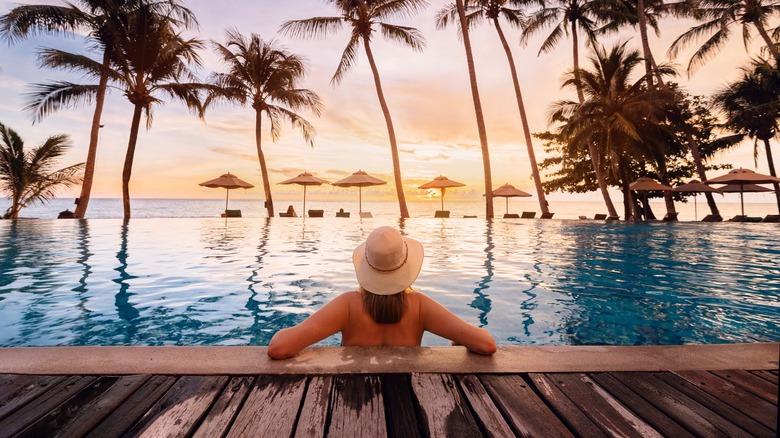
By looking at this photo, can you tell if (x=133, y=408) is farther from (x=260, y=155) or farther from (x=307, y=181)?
(x=307, y=181)

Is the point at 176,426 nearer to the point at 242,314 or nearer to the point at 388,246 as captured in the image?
the point at 388,246

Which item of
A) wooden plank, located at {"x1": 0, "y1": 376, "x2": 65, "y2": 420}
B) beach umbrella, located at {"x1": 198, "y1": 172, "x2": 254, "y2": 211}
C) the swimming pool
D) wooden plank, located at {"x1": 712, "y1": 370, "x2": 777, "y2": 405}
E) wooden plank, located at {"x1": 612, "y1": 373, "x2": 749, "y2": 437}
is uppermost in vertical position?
beach umbrella, located at {"x1": 198, "y1": 172, "x2": 254, "y2": 211}

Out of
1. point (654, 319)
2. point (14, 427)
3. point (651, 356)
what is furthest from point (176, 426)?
point (654, 319)

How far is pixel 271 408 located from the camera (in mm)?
1649

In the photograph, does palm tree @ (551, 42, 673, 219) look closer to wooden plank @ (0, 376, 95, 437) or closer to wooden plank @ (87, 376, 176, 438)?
wooden plank @ (87, 376, 176, 438)

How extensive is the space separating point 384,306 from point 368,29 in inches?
841

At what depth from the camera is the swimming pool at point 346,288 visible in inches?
175

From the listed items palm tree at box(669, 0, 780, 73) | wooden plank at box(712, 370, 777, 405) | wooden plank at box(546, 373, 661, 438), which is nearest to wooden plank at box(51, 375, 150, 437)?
wooden plank at box(546, 373, 661, 438)

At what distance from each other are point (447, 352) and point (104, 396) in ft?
5.62

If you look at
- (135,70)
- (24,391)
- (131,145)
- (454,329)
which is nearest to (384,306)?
(454,329)

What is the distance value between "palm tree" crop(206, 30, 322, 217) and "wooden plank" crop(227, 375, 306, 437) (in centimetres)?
2123

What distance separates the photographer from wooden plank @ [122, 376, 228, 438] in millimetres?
1502

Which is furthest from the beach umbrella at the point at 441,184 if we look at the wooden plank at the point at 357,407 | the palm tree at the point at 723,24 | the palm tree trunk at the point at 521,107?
the wooden plank at the point at 357,407

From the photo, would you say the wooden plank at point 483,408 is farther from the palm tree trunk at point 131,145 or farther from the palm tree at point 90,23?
the palm tree at point 90,23
